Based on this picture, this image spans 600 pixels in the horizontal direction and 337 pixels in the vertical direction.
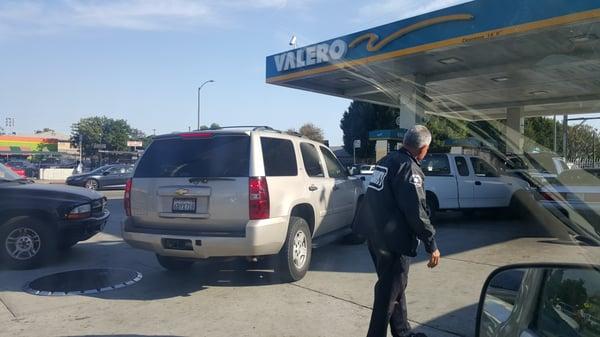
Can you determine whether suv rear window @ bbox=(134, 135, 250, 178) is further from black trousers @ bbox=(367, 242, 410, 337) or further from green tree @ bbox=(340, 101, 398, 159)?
green tree @ bbox=(340, 101, 398, 159)

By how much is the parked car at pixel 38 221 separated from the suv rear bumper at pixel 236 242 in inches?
85.9

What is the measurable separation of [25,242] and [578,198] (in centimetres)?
705

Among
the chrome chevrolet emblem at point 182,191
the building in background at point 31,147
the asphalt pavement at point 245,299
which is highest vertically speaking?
the building in background at point 31,147

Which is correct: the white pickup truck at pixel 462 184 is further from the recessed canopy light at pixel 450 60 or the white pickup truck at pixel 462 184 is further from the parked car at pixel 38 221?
the parked car at pixel 38 221

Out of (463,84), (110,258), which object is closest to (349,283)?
(110,258)

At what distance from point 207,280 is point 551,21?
9.17 m

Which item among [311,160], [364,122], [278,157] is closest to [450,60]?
[311,160]

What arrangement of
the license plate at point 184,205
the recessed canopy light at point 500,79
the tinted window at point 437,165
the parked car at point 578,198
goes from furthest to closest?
the recessed canopy light at point 500,79 → the tinted window at point 437,165 → the license plate at point 184,205 → the parked car at point 578,198

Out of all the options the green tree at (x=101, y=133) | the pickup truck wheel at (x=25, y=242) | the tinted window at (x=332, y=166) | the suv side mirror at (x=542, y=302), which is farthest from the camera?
the green tree at (x=101, y=133)

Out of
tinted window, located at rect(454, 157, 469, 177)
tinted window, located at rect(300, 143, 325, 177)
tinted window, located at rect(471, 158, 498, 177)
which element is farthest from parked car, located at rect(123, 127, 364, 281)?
tinted window, located at rect(471, 158, 498, 177)

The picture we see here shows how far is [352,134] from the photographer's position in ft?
149

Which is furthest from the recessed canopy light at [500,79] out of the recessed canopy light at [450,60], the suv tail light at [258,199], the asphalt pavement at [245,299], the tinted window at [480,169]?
the suv tail light at [258,199]

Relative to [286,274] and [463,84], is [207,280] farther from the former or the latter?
[463,84]

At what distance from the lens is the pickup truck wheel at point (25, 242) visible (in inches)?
277
